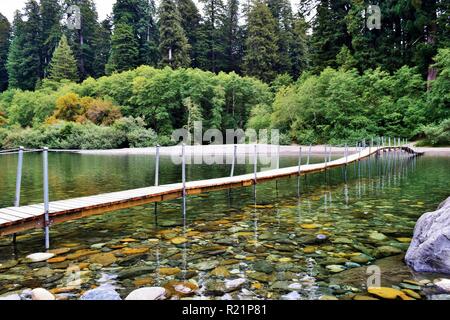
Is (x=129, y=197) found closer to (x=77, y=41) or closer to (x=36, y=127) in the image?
(x=36, y=127)

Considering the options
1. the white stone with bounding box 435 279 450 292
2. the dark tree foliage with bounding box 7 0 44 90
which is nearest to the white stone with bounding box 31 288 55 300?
the white stone with bounding box 435 279 450 292

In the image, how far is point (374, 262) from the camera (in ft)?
16.3

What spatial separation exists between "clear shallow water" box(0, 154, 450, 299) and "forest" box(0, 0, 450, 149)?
22.1m

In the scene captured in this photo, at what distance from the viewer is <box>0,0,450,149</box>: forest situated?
3303 centimetres

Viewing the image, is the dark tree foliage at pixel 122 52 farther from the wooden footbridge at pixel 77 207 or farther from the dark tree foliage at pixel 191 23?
the wooden footbridge at pixel 77 207

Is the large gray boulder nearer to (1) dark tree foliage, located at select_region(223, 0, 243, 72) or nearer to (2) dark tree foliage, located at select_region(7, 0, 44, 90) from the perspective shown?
(1) dark tree foliage, located at select_region(223, 0, 243, 72)

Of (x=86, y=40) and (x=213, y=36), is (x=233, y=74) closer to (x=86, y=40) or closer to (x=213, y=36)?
(x=213, y=36)

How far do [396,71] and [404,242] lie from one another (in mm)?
32606

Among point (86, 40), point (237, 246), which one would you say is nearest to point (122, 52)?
point (86, 40)

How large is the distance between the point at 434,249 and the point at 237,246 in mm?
2690

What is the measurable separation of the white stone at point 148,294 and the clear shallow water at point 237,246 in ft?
0.60

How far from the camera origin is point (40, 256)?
209 inches

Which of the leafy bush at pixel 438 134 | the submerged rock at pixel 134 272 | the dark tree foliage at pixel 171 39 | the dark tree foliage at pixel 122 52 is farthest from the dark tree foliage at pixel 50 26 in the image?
the submerged rock at pixel 134 272

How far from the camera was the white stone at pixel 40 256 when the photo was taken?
5.19 meters
